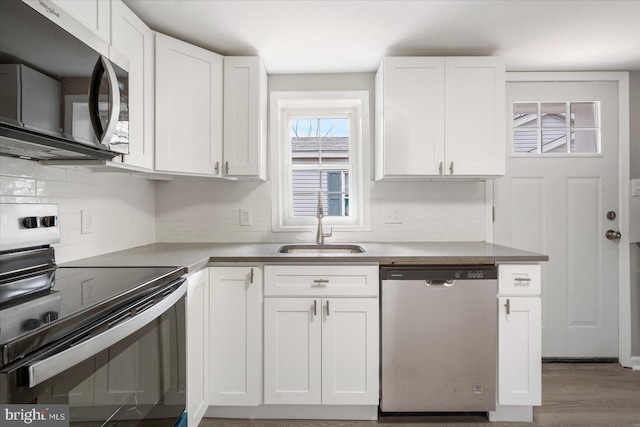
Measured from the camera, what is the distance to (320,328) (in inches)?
77.3

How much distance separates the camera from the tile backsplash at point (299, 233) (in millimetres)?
2611

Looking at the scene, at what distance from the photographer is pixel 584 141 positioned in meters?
2.71

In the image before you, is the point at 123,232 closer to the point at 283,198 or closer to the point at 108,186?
the point at 108,186

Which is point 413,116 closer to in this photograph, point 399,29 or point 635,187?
point 399,29

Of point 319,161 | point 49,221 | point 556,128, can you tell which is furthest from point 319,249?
point 556,128

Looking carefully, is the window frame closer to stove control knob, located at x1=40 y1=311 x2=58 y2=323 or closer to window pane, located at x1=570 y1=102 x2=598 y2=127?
Answer: window pane, located at x1=570 y1=102 x2=598 y2=127

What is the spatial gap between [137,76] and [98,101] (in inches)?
26.7

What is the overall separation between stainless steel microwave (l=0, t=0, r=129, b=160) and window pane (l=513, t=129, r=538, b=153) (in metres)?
2.52

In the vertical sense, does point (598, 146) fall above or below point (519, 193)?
above

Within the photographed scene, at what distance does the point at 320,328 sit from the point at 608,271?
7.23 ft

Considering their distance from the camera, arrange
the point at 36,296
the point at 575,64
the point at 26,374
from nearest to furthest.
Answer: the point at 26,374
the point at 36,296
the point at 575,64

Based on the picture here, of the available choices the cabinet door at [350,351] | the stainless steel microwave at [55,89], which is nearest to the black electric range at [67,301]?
the stainless steel microwave at [55,89]

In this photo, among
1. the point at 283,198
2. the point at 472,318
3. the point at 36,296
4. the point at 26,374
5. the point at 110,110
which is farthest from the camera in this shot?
the point at 283,198

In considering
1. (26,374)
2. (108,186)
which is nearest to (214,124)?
(108,186)
